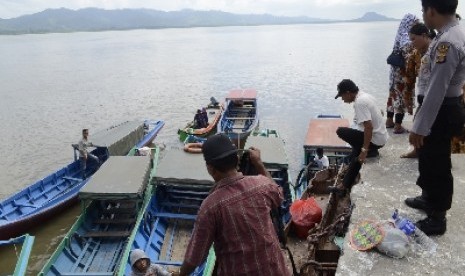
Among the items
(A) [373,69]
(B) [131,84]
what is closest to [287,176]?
(B) [131,84]

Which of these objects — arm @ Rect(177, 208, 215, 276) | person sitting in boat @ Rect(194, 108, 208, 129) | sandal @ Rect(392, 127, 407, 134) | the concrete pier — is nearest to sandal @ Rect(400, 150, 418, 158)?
the concrete pier

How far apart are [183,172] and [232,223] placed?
23.2 feet

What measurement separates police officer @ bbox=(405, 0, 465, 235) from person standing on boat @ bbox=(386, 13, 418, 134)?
9.91ft

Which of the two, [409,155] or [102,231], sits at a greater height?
[409,155]

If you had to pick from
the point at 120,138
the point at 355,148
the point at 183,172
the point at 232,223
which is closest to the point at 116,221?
the point at 183,172

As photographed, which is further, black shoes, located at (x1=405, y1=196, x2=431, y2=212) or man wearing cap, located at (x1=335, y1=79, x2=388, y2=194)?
man wearing cap, located at (x1=335, y1=79, x2=388, y2=194)

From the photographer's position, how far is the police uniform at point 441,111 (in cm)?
347

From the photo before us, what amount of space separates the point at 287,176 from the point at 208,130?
8.10 m

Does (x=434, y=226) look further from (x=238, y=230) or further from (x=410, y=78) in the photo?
(x=410, y=78)

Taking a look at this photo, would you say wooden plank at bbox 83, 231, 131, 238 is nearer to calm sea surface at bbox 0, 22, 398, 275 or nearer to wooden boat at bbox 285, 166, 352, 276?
calm sea surface at bbox 0, 22, 398, 275

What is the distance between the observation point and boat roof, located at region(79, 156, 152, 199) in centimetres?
956

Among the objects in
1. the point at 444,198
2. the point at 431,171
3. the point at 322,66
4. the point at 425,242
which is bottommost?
the point at 322,66

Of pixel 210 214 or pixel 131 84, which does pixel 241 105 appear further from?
pixel 131 84

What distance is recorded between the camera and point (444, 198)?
12.8 ft
